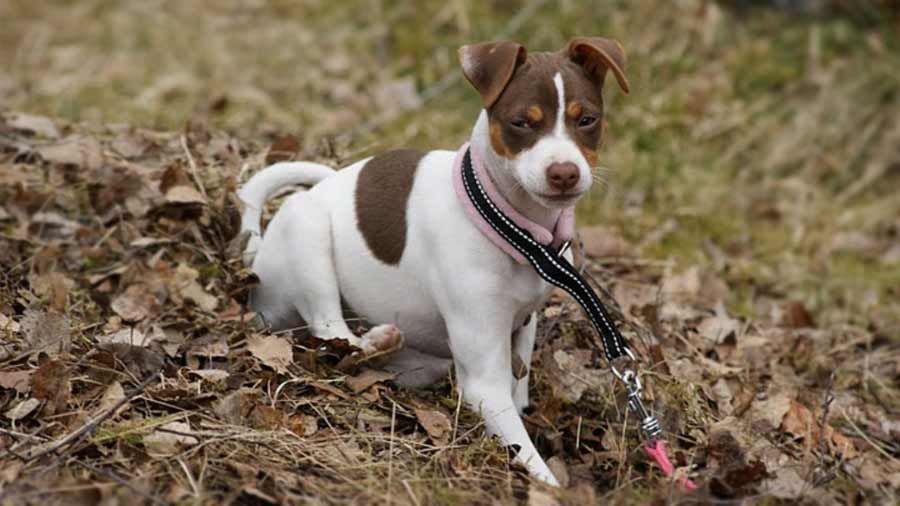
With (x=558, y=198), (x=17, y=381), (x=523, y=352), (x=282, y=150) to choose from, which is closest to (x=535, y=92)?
(x=558, y=198)

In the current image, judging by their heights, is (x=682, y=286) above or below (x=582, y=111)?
below

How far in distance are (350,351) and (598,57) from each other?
120cm

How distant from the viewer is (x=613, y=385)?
12.2 ft

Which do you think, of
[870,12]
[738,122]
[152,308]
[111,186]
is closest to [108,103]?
[111,186]

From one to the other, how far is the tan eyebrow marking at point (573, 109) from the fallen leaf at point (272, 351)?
1.19m

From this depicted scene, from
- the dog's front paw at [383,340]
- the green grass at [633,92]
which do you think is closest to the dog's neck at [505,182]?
the dog's front paw at [383,340]

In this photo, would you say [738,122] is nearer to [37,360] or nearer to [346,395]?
[346,395]

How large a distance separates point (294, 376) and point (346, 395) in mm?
173

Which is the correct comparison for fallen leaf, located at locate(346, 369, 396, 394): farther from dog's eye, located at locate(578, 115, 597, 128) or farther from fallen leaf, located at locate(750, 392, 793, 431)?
fallen leaf, located at locate(750, 392, 793, 431)

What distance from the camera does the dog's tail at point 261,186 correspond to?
A: 4.17m

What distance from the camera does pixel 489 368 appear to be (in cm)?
337

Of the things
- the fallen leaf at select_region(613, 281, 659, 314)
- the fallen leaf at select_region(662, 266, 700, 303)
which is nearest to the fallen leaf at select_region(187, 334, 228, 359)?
the fallen leaf at select_region(613, 281, 659, 314)

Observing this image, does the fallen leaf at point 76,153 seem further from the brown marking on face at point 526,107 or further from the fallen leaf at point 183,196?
the brown marking on face at point 526,107

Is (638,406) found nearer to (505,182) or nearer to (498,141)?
(505,182)
